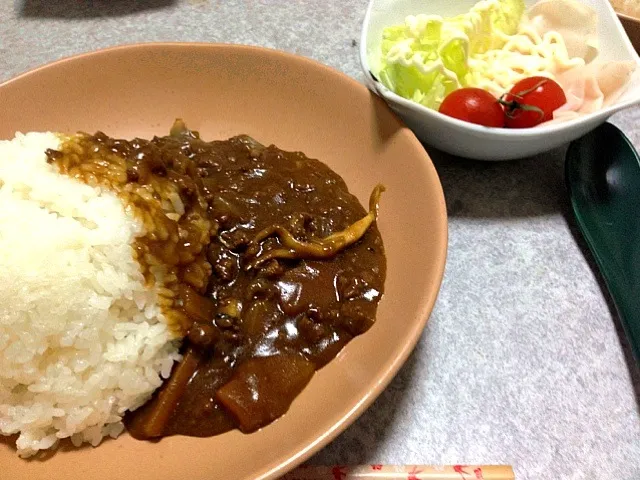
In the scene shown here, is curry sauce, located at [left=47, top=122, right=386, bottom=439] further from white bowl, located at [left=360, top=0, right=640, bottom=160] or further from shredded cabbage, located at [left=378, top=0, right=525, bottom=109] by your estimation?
shredded cabbage, located at [left=378, top=0, right=525, bottom=109]

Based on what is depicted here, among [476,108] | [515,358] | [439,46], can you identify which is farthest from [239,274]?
[439,46]

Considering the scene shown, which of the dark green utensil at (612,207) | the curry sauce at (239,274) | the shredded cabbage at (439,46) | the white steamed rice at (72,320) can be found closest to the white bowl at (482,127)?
the shredded cabbage at (439,46)

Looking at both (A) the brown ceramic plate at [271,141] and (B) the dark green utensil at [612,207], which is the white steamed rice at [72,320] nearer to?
(A) the brown ceramic plate at [271,141]

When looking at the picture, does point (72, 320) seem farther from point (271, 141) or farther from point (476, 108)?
point (476, 108)

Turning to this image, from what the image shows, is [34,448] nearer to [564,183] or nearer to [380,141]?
[380,141]

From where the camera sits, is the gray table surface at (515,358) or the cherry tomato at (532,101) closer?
the gray table surface at (515,358)

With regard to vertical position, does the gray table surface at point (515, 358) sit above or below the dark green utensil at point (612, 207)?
below
